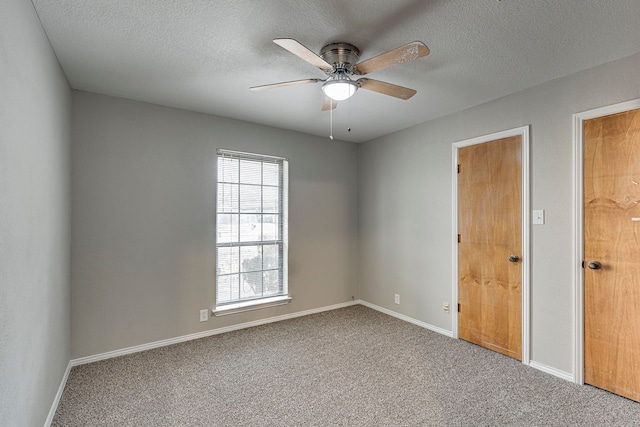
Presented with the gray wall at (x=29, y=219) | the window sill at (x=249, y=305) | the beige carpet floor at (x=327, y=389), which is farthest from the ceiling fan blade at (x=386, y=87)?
the window sill at (x=249, y=305)

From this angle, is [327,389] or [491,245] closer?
[327,389]

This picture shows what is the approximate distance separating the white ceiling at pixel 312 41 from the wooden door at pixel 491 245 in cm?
66

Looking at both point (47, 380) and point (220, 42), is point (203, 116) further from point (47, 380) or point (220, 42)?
point (47, 380)

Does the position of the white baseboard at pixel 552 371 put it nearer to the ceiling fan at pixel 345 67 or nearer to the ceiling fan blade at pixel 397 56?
the ceiling fan at pixel 345 67

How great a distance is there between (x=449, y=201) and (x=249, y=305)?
8.41ft

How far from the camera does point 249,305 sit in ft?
12.4

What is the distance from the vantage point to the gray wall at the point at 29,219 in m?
1.36

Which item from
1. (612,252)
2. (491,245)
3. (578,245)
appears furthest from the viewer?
(491,245)

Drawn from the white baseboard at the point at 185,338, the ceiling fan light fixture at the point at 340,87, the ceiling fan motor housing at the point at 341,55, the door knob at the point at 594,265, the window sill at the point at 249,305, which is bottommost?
the white baseboard at the point at 185,338

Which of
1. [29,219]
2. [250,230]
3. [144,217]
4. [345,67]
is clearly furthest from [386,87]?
Result: [144,217]

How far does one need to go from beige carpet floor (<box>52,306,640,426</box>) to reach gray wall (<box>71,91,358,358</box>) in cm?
37

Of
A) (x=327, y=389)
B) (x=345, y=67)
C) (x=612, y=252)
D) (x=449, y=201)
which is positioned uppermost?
(x=345, y=67)

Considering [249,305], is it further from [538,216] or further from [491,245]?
[538,216]

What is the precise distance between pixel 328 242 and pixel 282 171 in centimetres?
117
